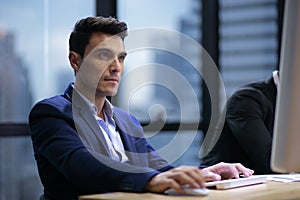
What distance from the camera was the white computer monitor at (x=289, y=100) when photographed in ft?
3.44

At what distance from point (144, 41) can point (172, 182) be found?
2.52m

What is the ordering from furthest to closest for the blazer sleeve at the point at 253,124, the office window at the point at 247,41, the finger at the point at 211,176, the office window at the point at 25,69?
the office window at the point at 247,41 → the office window at the point at 25,69 → the blazer sleeve at the point at 253,124 → the finger at the point at 211,176

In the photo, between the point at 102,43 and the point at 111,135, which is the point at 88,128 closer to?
the point at 111,135

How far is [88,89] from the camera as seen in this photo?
6.02ft

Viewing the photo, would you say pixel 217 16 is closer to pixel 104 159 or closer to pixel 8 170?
pixel 8 170

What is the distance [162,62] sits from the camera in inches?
153

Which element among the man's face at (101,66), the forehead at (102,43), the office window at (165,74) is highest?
the forehead at (102,43)

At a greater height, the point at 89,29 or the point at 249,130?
the point at 89,29

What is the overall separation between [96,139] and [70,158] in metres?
0.24

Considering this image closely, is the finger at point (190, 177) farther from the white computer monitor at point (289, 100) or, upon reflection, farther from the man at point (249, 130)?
the man at point (249, 130)

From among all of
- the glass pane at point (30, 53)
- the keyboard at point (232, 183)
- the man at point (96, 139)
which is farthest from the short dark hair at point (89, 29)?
the glass pane at point (30, 53)

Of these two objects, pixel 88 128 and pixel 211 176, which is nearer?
pixel 211 176

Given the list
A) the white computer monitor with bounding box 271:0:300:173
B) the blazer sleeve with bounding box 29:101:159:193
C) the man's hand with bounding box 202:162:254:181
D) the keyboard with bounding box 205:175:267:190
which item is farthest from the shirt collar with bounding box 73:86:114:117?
the white computer monitor with bounding box 271:0:300:173

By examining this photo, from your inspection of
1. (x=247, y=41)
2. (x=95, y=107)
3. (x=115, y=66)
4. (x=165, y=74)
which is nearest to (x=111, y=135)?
(x=95, y=107)
